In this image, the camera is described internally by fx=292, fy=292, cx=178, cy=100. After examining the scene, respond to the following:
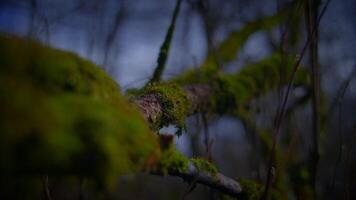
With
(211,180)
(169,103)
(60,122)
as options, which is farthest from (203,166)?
(60,122)

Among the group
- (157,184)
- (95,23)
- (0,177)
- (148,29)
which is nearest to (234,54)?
(95,23)

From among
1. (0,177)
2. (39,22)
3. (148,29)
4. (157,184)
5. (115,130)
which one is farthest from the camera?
(157,184)

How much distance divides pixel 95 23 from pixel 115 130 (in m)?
2.98

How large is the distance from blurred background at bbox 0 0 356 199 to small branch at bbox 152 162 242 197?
16cm

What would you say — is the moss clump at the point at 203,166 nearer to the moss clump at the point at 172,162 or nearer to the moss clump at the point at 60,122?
the moss clump at the point at 172,162

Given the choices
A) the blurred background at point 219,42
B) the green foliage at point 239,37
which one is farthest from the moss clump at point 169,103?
the green foliage at point 239,37

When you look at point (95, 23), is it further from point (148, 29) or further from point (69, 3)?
point (148, 29)

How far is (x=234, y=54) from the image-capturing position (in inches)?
147

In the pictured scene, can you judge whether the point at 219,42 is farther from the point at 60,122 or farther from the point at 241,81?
the point at 60,122

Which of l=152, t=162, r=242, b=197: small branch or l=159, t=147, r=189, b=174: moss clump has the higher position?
l=159, t=147, r=189, b=174: moss clump

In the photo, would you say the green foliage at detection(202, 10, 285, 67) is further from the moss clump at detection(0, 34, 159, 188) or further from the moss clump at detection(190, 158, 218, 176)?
the moss clump at detection(0, 34, 159, 188)

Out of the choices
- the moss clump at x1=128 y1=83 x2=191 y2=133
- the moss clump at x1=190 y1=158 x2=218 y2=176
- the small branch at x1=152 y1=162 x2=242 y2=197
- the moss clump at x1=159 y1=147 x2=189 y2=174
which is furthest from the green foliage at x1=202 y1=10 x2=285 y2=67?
the moss clump at x1=159 y1=147 x2=189 y2=174

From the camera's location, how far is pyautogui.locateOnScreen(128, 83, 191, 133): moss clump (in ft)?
5.50

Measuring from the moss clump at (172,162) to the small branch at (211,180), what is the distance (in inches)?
0.9
